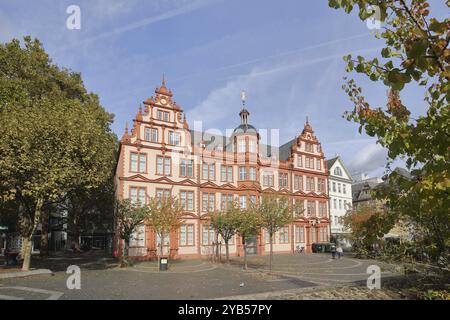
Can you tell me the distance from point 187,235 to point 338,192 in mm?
28771

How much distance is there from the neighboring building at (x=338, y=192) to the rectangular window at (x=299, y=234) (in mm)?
7988

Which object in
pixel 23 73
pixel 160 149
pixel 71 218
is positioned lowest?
pixel 71 218

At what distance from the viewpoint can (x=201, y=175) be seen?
3809 cm

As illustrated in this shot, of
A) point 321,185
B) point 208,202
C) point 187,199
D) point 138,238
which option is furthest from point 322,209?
point 138,238

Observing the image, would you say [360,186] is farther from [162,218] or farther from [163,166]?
[162,218]

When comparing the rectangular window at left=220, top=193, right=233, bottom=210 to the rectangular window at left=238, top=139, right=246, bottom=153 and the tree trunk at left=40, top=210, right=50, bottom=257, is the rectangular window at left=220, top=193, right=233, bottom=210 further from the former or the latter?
the tree trunk at left=40, top=210, right=50, bottom=257

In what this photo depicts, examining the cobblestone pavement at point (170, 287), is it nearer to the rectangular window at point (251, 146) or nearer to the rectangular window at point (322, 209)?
the rectangular window at point (251, 146)

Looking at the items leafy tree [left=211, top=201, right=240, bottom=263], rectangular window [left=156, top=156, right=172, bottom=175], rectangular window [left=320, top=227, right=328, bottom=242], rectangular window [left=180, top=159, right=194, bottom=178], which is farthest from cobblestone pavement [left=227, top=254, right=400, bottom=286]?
rectangular window [left=320, top=227, right=328, bottom=242]

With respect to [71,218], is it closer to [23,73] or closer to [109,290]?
[23,73]

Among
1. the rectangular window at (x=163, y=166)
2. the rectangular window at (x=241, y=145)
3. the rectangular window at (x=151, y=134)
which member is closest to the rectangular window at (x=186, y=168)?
the rectangular window at (x=163, y=166)

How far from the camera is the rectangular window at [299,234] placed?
45250mm
